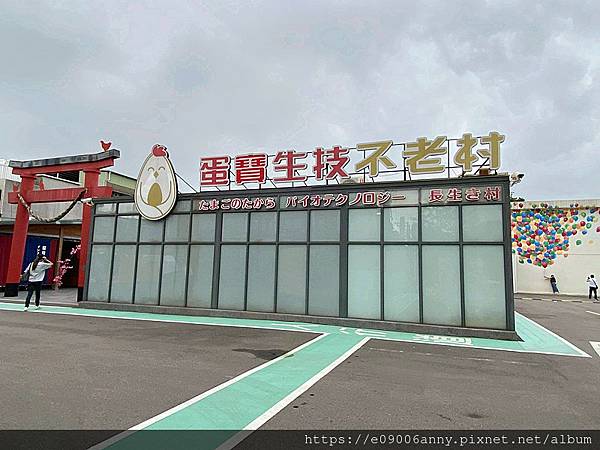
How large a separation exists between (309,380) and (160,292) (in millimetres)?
9241

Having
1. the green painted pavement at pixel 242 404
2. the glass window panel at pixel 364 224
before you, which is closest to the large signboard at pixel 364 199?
the glass window panel at pixel 364 224

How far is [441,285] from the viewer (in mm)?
10750

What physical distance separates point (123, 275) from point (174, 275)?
2191mm

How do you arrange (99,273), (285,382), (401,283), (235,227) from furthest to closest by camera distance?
(99,273)
(235,227)
(401,283)
(285,382)

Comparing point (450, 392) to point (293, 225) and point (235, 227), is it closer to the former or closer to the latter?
point (293, 225)

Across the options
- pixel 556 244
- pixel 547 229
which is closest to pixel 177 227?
pixel 547 229

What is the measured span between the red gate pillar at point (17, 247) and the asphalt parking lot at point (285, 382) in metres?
9.33

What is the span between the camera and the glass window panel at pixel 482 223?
10398mm

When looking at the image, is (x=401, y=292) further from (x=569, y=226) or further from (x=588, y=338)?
(x=569, y=226)

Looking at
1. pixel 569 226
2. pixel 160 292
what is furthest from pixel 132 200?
pixel 569 226

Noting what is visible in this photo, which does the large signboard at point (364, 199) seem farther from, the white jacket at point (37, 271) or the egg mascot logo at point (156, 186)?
the white jacket at point (37, 271)

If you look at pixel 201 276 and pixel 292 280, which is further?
pixel 201 276

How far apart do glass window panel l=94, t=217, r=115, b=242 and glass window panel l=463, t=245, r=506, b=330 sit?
39.6 feet

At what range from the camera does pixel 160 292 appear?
13867 millimetres
